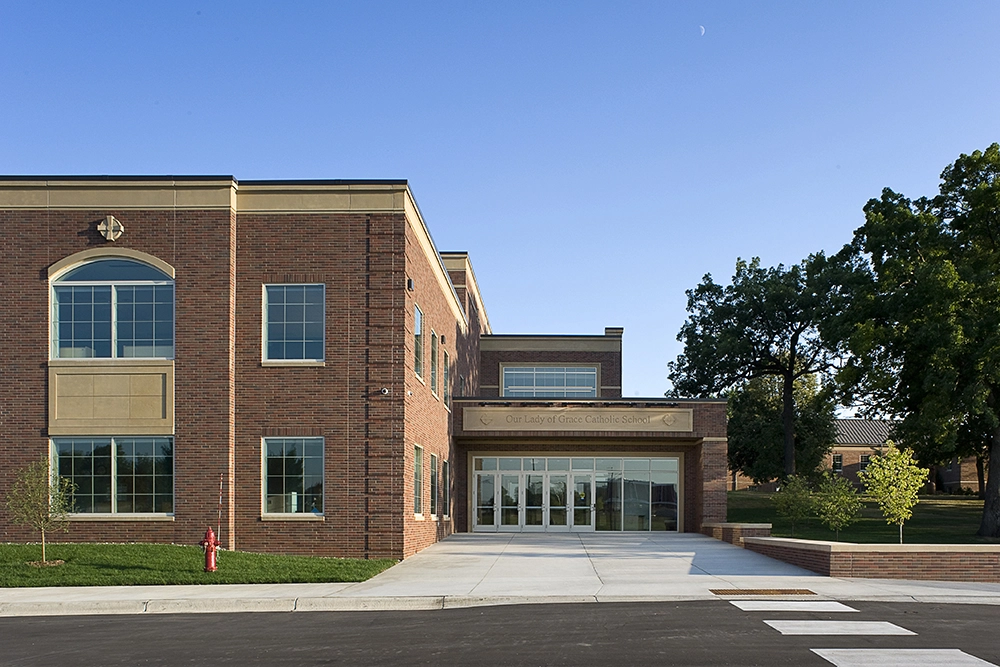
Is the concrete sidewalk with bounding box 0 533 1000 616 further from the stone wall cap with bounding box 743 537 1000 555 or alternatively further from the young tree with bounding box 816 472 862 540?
the young tree with bounding box 816 472 862 540

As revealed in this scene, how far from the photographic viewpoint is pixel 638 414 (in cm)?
3466

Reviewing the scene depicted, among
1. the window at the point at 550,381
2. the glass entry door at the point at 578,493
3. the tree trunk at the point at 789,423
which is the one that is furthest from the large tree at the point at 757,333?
the glass entry door at the point at 578,493

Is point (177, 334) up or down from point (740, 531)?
up

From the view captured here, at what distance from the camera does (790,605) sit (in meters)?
15.6

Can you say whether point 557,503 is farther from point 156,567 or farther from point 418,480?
point 156,567

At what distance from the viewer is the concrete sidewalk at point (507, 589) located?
15789 millimetres

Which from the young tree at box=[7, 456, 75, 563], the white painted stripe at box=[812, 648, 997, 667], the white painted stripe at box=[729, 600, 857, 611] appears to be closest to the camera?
the white painted stripe at box=[812, 648, 997, 667]

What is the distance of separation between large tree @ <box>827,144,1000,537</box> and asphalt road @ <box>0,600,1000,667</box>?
821 inches

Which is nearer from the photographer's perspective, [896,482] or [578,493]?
[896,482]

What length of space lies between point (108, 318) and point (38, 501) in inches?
185

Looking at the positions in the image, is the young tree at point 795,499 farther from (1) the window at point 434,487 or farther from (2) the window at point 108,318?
(2) the window at point 108,318

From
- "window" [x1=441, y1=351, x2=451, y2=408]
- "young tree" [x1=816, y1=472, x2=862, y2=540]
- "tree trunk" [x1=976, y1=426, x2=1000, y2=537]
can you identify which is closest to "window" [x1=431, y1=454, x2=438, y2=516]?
"window" [x1=441, y1=351, x2=451, y2=408]

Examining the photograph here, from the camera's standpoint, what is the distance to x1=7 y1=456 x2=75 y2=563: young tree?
20.4 metres

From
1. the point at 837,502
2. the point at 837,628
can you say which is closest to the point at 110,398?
the point at 837,628
